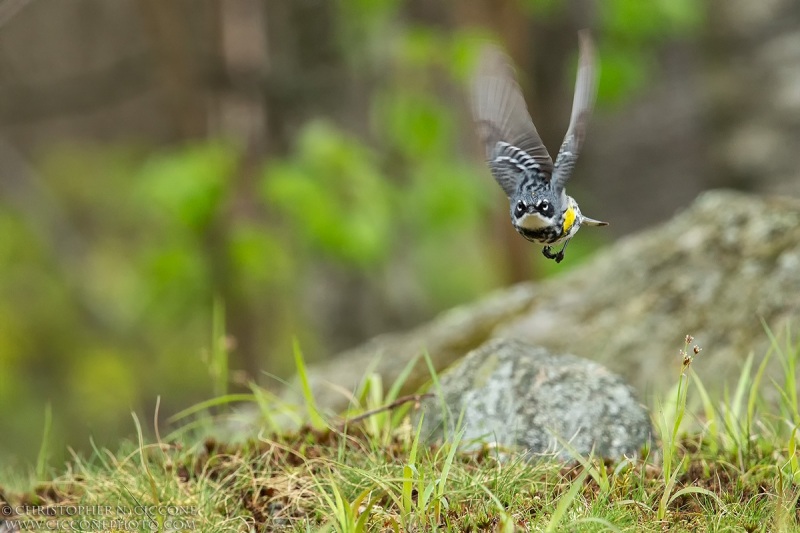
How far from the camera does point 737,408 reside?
2502 mm

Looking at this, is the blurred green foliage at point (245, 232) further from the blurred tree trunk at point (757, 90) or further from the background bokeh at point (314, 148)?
the blurred tree trunk at point (757, 90)

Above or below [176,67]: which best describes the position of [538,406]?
below

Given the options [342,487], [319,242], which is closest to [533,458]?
[342,487]

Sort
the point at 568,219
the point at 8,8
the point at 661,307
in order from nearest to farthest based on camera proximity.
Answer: the point at 568,219, the point at 8,8, the point at 661,307

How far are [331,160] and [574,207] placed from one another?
A: 327cm

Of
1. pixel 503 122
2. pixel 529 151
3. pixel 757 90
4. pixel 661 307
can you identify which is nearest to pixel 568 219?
pixel 529 151

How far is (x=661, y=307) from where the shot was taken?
11.8 feet

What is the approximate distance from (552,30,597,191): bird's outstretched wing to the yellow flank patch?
6 cm

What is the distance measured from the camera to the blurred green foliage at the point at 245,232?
5.23m

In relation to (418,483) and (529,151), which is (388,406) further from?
(529,151)

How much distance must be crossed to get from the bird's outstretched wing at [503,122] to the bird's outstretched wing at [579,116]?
3.0 inches

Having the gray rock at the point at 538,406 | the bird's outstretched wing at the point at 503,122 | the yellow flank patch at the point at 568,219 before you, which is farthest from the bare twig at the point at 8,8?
the yellow flank patch at the point at 568,219

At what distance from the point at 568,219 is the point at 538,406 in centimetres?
73

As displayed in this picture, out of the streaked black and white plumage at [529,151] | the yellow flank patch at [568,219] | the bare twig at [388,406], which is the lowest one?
the bare twig at [388,406]
